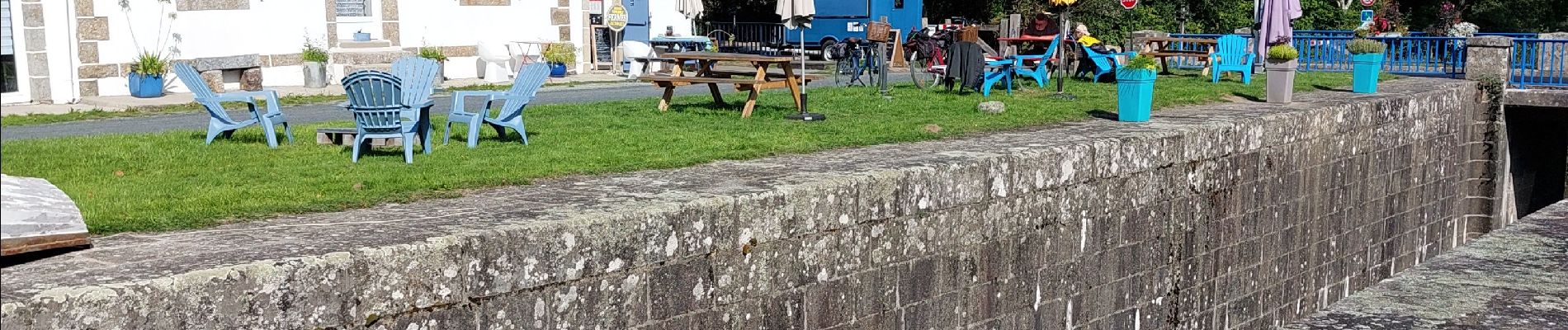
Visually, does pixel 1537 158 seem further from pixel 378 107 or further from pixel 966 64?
pixel 378 107

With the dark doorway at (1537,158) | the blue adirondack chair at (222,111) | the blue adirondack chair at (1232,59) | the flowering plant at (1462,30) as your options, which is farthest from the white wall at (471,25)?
the flowering plant at (1462,30)

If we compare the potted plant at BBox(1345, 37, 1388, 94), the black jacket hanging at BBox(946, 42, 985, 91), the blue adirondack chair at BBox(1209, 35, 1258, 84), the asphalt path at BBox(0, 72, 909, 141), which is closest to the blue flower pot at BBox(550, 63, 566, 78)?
the asphalt path at BBox(0, 72, 909, 141)

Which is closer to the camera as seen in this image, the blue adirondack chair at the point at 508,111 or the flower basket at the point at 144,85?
the blue adirondack chair at the point at 508,111

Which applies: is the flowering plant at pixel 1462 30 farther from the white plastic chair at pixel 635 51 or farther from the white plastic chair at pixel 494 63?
the white plastic chair at pixel 494 63

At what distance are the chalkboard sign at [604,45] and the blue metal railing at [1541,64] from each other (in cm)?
1212

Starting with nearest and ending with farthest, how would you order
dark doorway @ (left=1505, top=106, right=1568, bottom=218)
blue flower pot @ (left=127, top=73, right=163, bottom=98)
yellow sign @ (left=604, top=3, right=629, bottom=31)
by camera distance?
blue flower pot @ (left=127, top=73, right=163, bottom=98)
dark doorway @ (left=1505, top=106, right=1568, bottom=218)
yellow sign @ (left=604, top=3, right=629, bottom=31)

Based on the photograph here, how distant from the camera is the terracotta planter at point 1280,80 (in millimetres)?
12352

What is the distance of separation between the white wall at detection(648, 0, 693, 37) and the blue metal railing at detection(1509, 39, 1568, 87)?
12.0m

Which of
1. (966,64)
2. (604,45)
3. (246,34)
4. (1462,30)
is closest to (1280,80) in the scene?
(966,64)

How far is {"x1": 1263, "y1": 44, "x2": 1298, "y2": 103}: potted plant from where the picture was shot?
40.5 ft

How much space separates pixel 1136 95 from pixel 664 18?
14090 mm

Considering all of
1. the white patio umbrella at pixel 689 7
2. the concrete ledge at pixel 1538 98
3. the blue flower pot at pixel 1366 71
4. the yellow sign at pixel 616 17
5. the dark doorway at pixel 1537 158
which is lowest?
the dark doorway at pixel 1537 158

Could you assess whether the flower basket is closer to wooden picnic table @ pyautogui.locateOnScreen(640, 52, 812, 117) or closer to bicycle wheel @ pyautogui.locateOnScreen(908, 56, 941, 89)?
wooden picnic table @ pyautogui.locateOnScreen(640, 52, 812, 117)

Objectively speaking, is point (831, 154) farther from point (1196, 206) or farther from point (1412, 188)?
point (1412, 188)
